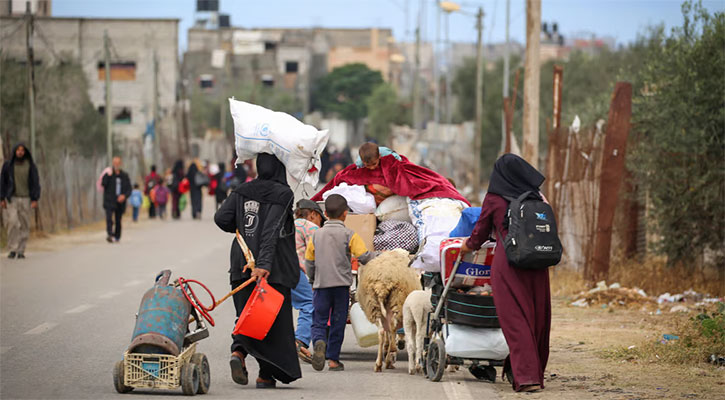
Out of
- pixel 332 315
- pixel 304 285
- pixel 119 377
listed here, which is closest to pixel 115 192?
pixel 304 285

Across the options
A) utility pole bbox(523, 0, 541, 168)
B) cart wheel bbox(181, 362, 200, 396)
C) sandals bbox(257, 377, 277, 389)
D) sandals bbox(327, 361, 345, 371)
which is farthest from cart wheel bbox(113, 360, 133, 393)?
utility pole bbox(523, 0, 541, 168)

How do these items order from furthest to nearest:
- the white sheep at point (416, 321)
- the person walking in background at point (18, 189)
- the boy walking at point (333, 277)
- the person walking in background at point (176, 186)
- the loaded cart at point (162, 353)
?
1. the person walking in background at point (176, 186)
2. the person walking in background at point (18, 189)
3. the boy walking at point (333, 277)
4. the white sheep at point (416, 321)
5. the loaded cart at point (162, 353)

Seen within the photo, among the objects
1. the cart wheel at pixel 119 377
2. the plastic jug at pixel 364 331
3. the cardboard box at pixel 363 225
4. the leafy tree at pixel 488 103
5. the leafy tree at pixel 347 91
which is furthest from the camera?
the leafy tree at pixel 347 91

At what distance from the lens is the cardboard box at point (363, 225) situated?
11.5 meters

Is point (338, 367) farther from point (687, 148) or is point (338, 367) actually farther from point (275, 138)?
point (687, 148)

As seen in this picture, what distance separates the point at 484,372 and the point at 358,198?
8.33ft

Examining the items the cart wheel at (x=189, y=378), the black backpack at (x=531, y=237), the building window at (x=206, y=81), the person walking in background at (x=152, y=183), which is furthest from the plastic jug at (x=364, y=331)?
the building window at (x=206, y=81)

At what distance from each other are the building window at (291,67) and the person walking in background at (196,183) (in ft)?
276

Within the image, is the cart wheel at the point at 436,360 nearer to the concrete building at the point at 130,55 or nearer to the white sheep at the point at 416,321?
the white sheep at the point at 416,321

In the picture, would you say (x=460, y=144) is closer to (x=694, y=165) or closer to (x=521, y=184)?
(x=694, y=165)

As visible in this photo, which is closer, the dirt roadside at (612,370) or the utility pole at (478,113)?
the dirt roadside at (612,370)

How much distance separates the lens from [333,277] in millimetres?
10297

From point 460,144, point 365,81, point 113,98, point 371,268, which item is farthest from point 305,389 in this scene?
point 365,81

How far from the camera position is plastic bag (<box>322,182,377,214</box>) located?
1169cm
